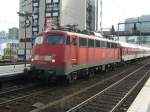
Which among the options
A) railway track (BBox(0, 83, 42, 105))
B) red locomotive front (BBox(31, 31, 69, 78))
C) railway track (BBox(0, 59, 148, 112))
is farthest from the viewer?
red locomotive front (BBox(31, 31, 69, 78))

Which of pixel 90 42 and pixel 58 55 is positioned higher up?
pixel 90 42

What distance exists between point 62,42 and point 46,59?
120 cm

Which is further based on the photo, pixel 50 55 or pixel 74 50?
pixel 74 50

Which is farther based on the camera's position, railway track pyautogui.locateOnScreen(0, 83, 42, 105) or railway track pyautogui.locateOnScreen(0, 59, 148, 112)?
railway track pyautogui.locateOnScreen(0, 83, 42, 105)

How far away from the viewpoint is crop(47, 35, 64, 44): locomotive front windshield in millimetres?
17453

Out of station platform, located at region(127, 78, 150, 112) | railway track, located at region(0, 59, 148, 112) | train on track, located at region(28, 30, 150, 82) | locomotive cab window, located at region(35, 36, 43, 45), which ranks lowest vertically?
railway track, located at region(0, 59, 148, 112)

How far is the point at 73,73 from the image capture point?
18.5 m

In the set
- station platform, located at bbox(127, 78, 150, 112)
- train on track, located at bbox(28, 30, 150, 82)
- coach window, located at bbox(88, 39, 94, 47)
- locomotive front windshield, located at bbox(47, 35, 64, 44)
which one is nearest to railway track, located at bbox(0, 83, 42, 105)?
train on track, located at bbox(28, 30, 150, 82)

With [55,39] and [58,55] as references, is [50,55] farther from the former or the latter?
[55,39]

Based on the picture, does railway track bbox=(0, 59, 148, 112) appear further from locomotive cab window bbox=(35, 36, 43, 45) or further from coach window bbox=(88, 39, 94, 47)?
coach window bbox=(88, 39, 94, 47)

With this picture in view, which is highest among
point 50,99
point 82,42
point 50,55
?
point 82,42

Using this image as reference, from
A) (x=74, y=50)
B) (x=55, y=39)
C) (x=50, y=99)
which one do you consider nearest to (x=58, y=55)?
(x=55, y=39)

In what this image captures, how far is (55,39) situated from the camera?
696 inches

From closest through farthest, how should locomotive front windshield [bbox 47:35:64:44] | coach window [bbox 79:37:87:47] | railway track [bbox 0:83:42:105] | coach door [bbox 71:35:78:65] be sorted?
railway track [bbox 0:83:42:105], locomotive front windshield [bbox 47:35:64:44], coach door [bbox 71:35:78:65], coach window [bbox 79:37:87:47]
